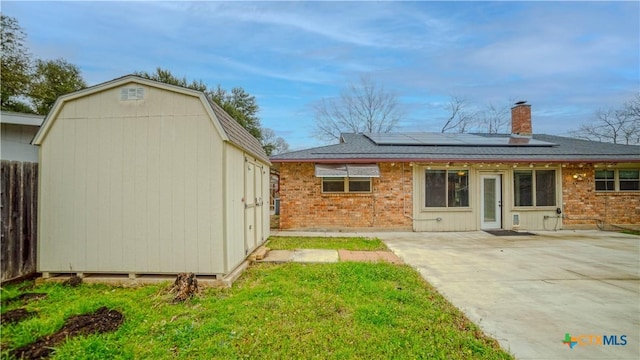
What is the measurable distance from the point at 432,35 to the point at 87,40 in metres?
13.1

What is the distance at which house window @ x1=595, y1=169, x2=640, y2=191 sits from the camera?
1020cm

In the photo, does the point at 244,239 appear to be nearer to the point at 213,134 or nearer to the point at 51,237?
the point at 213,134

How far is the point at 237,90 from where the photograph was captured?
26047 millimetres

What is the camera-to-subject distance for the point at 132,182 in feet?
13.9

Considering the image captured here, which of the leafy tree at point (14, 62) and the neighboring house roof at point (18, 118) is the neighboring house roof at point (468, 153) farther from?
the leafy tree at point (14, 62)

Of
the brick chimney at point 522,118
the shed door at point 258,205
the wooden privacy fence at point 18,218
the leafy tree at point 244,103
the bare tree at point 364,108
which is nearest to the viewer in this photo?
the wooden privacy fence at point 18,218

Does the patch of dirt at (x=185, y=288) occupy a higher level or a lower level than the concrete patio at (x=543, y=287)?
higher

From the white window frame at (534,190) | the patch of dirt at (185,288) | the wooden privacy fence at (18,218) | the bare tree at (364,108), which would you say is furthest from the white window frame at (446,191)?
the bare tree at (364,108)

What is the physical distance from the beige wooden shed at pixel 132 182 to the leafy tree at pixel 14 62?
15548mm

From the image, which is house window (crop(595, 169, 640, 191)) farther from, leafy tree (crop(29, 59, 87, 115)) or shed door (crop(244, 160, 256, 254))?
leafy tree (crop(29, 59, 87, 115))

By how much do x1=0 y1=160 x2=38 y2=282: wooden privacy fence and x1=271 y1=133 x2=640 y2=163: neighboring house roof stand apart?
6.00m

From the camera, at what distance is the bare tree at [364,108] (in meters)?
22.7

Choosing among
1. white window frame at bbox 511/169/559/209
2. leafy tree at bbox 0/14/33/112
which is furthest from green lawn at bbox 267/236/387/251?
leafy tree at bbox 0/14/33/112

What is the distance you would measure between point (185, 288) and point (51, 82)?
22.0m
